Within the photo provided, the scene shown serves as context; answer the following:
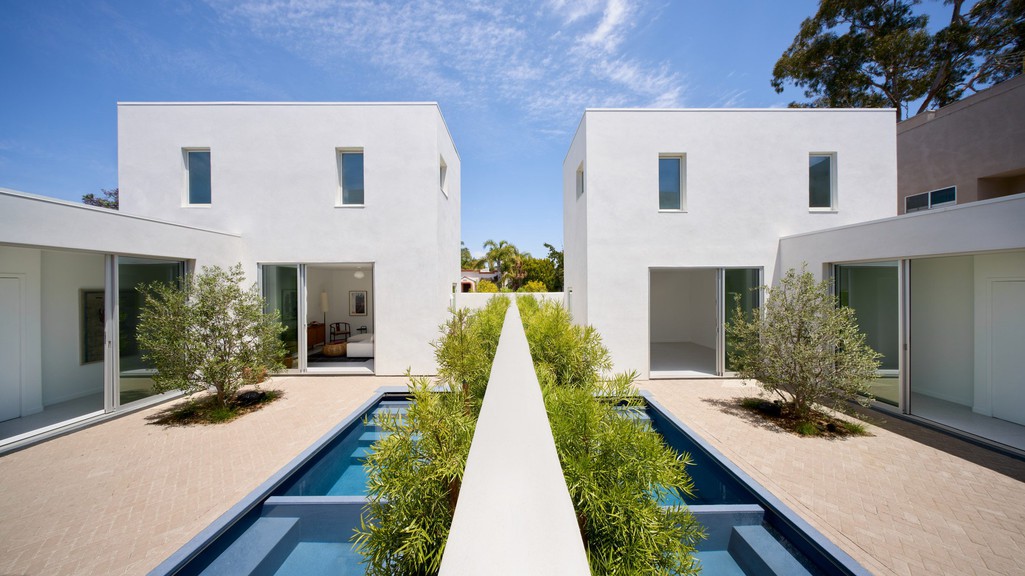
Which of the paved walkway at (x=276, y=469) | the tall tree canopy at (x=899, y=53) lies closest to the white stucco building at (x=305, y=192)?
the paved walkway at (x=276, y=469)

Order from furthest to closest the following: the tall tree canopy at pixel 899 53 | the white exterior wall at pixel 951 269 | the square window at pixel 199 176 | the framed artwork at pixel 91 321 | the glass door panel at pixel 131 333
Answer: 1. the tall tree canopy at pixel 899 53
2. the square window at pixel 199 176
3. the framed artwork at pixel 91 321
4. the glass door panel at pixel 131 333
5. the white exterior wall at pixel 951 269

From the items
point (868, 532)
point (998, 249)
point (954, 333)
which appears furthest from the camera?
point (954, 333)

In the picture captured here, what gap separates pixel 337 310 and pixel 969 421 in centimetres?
1896

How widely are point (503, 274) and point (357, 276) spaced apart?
891 inches

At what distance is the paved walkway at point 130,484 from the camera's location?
346cm

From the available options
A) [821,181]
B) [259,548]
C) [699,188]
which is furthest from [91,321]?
[821,181]

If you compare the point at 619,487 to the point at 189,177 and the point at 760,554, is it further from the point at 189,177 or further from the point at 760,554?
the point at 189,177

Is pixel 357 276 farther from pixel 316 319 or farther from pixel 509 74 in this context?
pixel 509 74

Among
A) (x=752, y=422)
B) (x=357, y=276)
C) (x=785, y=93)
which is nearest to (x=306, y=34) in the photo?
(x=357, y=276)

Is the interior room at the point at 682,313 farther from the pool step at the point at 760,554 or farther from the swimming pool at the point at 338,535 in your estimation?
the pool step at the point at 760,554

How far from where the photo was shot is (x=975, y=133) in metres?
12.1

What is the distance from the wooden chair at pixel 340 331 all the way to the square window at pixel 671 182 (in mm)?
13142

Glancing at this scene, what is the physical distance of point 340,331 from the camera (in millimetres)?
15031

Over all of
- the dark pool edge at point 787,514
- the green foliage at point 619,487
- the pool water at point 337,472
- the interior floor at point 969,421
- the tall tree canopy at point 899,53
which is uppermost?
the tall tree canopy at point 899,53
